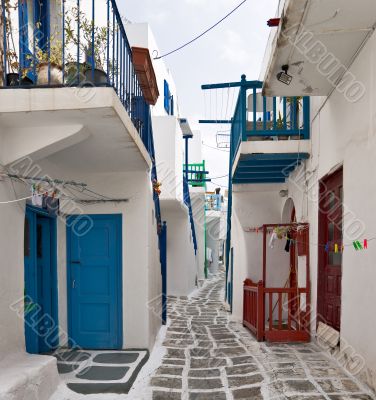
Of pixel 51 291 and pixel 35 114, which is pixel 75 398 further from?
pixel 35 114

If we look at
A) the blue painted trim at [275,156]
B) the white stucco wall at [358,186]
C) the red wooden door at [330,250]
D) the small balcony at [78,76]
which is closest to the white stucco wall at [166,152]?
the blue painted trim at [275,156]

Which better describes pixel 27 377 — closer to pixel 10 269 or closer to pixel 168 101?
pixel 10 269

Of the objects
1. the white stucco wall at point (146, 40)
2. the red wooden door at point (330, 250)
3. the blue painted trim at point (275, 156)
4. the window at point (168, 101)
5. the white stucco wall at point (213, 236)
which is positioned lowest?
the white stucco wall at point (213, 236)

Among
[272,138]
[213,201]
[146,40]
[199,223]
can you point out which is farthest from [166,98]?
[213,201]

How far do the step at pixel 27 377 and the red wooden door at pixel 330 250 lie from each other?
337 cm

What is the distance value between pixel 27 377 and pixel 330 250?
12.8ft

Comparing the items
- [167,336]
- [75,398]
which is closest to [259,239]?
[167,336]

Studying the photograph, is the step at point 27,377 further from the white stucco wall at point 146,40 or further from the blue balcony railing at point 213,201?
the blue balcony railing at point 213,201

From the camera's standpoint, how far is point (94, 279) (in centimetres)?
548

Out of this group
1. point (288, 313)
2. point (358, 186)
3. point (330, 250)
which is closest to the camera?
point (358, 186)

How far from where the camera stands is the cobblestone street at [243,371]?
12.5 ft

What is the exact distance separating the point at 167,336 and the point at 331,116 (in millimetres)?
4377

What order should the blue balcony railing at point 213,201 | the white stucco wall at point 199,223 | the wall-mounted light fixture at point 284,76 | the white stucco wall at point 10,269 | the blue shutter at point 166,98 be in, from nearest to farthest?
the white stucco wall at point 10,269
the wall-mounted light fixture at point 284,76
the blue shutter at point 166,98
the white stucco wall at point 199,223
the blue balcony railing at point 213,201

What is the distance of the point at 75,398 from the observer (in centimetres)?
370
